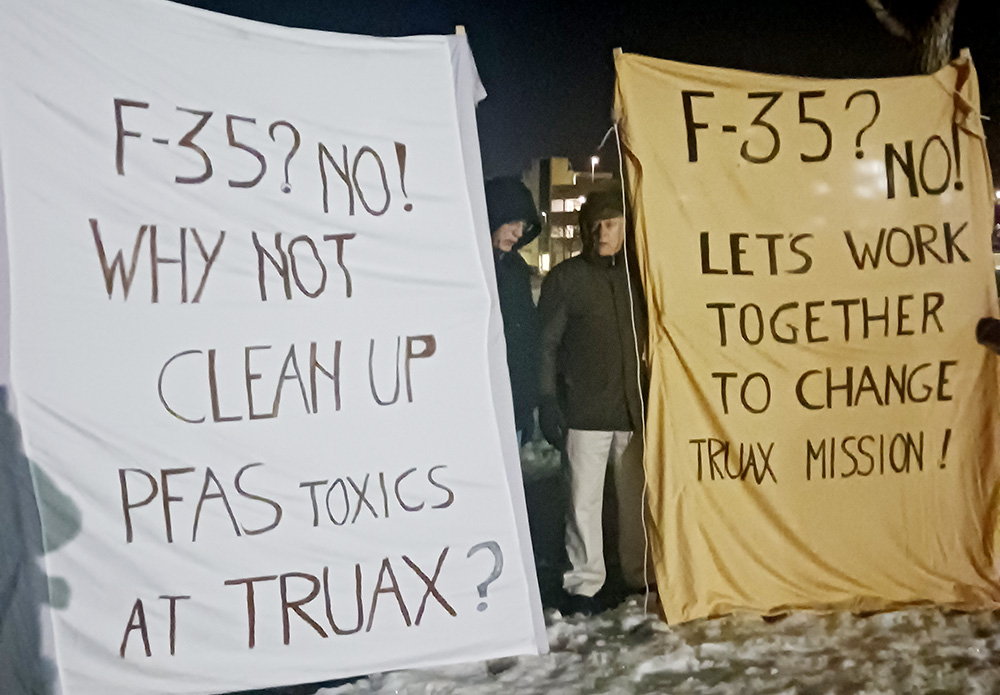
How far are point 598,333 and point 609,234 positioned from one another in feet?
1.13

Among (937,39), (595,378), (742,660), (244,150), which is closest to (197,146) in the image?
(244,150)

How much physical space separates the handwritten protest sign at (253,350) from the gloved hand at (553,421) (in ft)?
1.85

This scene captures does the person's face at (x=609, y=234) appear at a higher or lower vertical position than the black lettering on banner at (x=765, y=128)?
lower

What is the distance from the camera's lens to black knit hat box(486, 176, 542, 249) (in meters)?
2.62

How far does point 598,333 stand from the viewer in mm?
2395

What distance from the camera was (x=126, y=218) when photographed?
169cm

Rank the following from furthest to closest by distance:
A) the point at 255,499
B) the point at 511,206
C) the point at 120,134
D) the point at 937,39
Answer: the point at 937,39, the point at 511,206, the point at 255,499, the point at 120,134

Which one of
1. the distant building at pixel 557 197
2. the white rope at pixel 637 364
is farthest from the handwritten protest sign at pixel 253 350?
the distant building at pixel 557 197

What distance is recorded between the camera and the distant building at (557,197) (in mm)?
3938

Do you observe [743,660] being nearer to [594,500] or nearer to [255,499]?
[594,500]

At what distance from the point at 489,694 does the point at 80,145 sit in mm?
1811

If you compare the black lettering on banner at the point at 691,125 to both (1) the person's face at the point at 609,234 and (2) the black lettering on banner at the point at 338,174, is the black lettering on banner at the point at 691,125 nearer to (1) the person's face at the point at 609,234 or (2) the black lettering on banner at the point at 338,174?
(1) the person's face at the point at 609,234

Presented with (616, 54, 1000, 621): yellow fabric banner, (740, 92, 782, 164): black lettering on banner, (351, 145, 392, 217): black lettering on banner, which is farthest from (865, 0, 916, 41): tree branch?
(351, 145, 392, 217): black lettering on banner

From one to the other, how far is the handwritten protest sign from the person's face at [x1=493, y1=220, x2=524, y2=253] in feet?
2.18
